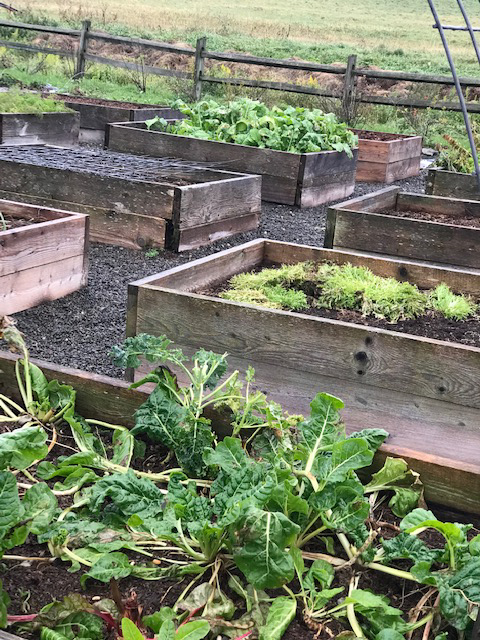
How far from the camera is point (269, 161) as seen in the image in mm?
8406

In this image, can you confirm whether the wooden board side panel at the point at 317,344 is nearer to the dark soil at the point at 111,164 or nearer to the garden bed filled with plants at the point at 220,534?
the garden bed filled with plants at the point at 220,534

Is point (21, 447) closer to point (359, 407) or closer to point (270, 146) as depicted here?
point (359, 407)

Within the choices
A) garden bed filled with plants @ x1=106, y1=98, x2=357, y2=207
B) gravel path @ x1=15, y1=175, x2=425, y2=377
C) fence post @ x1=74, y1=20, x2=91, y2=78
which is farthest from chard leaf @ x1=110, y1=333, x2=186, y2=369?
fence post @ x1=74, y1=20, x2=91, y2=78

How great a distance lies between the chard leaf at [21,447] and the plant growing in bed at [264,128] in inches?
284

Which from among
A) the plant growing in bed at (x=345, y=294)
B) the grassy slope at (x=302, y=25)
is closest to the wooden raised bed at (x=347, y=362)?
the plant growing in bed at (x=345, y=294)

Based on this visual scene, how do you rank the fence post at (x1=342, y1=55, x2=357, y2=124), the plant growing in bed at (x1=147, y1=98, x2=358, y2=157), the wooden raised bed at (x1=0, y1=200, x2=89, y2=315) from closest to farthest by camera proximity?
the wooden raised bed at (x1=0, y1=200, x2=89, y2=315) → the plant growing in bed at (x1=147, y1=98, x2=358, y2=157) → the fence post at (x1=342, y1=55, x2=357, y2=124)

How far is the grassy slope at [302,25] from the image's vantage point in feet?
167

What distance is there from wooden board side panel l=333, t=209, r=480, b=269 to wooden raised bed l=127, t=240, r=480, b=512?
1.95 metres

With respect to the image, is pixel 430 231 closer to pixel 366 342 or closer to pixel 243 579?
pixel 366 342

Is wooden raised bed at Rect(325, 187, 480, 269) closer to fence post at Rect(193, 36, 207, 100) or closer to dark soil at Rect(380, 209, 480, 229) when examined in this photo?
dark soil at Rect(380, 209, 480, 229)

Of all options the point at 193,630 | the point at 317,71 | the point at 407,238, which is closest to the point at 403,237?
the point at 407,238

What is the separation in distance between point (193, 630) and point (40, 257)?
3615mm

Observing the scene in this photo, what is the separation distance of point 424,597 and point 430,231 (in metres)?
3.54

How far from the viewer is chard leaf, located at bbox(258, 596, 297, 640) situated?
4.88ft
